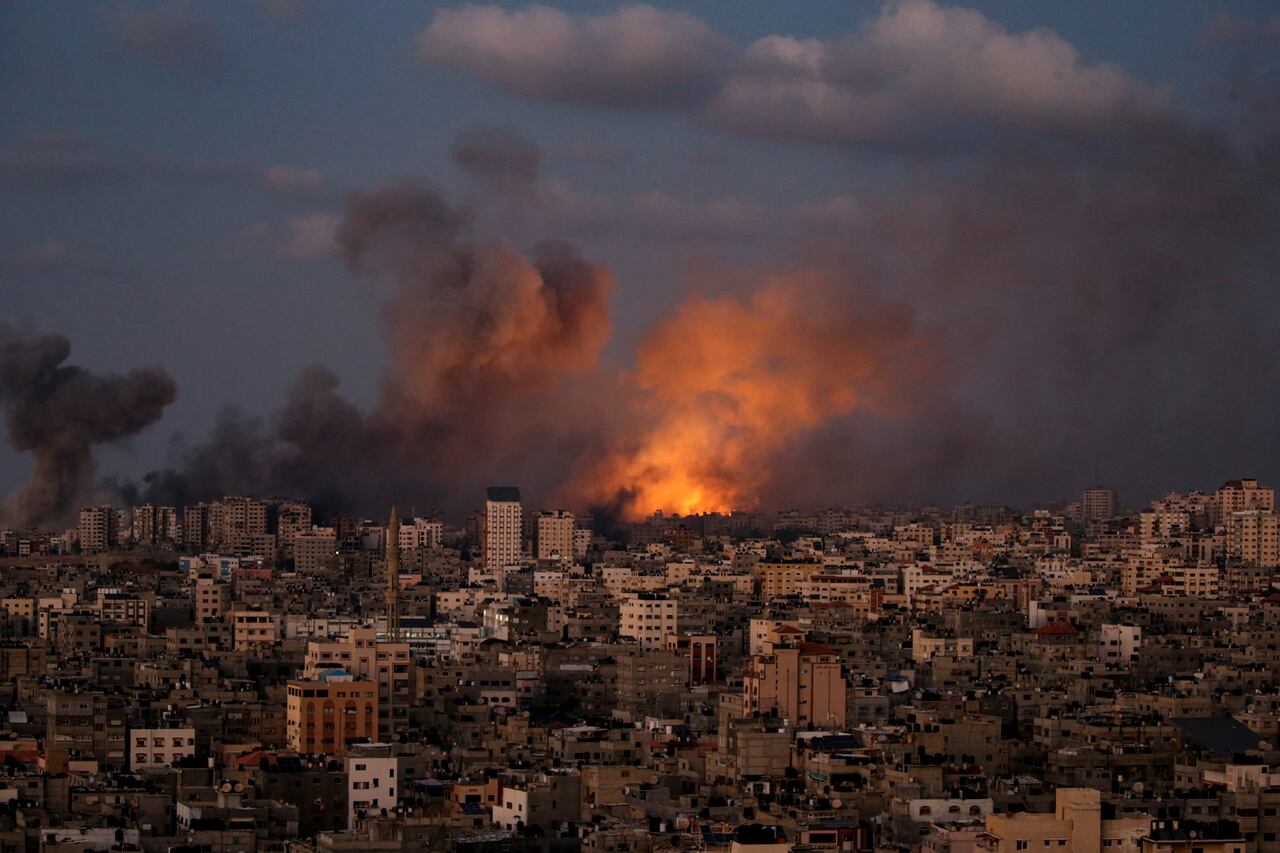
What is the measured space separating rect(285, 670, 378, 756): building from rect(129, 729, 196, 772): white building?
153 centimetres

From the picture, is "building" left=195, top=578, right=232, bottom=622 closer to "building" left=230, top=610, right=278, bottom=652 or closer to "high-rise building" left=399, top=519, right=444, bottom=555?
"building" left=230, top=610, right=278, bottom=652

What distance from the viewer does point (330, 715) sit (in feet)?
119

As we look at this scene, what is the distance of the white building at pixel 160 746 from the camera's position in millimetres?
34094

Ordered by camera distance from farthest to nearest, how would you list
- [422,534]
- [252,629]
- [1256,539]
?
[422,534] → [1256,539] → [252,629]

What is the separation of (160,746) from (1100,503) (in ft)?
278

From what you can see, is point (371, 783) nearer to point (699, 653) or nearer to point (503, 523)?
point (699, 653)

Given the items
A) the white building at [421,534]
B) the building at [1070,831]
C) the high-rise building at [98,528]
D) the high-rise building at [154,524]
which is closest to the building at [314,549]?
the white building at [421,534]

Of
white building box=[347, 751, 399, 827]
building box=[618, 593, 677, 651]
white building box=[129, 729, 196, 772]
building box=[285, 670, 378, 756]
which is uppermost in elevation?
building box=[618, 593, 677, 651]

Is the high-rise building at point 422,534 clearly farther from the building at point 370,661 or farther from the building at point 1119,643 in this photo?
the building at point 370,661

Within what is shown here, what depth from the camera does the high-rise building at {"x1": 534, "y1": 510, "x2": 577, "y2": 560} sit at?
8656 cm

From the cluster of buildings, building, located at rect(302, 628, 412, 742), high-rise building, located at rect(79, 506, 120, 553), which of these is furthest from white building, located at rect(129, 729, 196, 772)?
high-rise building, located at rect(79, 506, 120, 553)

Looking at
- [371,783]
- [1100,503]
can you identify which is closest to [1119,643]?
[371,783]

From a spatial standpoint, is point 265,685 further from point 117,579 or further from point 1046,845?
point 117,579

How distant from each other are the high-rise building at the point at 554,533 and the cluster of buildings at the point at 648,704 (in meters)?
7.40
